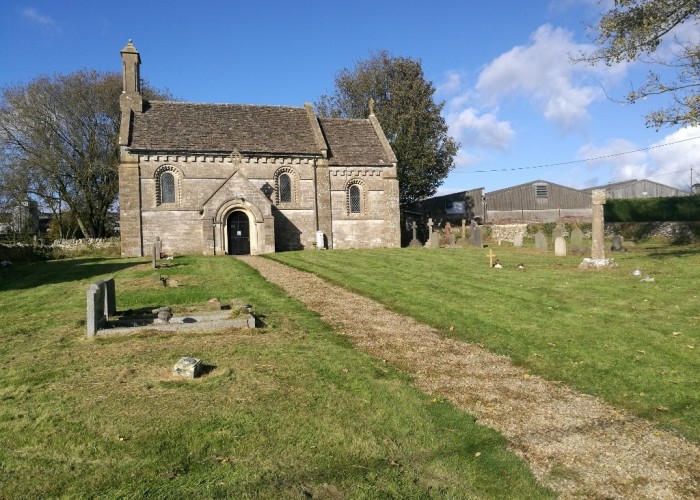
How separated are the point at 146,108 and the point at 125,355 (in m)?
27.5

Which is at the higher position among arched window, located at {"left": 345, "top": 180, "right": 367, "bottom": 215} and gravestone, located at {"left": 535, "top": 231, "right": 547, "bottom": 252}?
arched window, located at {"left": 345, "top": 180, "right": 367, "bottom": 215}

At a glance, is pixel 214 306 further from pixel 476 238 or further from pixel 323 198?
pixel 476 238

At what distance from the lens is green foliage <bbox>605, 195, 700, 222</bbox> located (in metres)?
37.2

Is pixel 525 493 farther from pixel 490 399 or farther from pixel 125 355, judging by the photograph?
pixel 125 355

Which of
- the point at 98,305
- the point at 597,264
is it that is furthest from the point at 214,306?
the point at 597,264

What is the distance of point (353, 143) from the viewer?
1359 inches

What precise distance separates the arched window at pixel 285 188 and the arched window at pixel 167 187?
6387 mm

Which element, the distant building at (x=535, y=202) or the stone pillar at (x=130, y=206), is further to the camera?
the distant building at (x=535, y=202)

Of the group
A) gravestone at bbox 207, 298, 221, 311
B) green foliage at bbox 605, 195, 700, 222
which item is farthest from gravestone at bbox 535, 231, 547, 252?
gravestone at bbox 207, 298, 221, 311

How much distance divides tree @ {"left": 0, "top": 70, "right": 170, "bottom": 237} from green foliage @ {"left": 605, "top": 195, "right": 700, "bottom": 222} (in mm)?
41704

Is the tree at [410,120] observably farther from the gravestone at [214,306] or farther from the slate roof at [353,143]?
the gravestone at [214,306]

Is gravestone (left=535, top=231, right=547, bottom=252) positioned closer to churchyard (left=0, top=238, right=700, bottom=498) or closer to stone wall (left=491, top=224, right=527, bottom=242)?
stone wall (left=491, top=224, right=527, bottom=242)

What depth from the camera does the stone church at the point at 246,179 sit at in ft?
95.3

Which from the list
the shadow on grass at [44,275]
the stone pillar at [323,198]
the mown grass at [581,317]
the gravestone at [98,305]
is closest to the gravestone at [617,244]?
the mown grass at [581,317]
